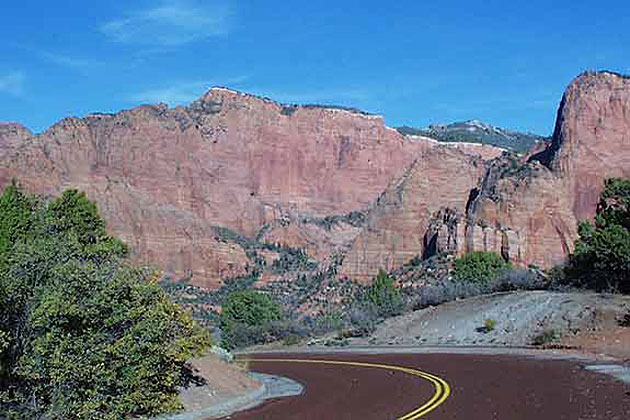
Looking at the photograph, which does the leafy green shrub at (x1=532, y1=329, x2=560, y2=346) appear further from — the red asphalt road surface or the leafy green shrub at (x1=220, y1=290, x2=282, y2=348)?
the leafy green shrub at (x1=220, y1=290, x2=282, y2=348)

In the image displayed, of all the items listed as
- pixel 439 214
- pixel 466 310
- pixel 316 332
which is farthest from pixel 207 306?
pixel 466 310

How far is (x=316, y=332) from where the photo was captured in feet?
166

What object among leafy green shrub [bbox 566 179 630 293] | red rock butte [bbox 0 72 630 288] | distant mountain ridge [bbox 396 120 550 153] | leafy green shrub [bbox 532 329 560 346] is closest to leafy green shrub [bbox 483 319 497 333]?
leafy green shrub [bbox 532 329 560 346]

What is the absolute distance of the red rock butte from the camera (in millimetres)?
80938

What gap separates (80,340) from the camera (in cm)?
1366

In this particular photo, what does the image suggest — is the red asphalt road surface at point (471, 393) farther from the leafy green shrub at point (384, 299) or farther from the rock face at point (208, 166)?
the rock face at point (208, 166)

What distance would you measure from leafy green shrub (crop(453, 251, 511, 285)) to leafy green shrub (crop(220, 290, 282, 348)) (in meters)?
14.5

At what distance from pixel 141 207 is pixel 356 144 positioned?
59.1 meters

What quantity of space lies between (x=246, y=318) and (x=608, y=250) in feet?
89.8

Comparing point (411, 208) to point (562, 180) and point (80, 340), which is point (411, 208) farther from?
point (80, 340)

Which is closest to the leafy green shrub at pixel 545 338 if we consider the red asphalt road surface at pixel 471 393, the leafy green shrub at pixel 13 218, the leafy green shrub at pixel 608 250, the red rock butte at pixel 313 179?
the red asphalt road surface at pixel 471 393

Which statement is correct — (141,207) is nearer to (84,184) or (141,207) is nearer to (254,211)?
(84,184)

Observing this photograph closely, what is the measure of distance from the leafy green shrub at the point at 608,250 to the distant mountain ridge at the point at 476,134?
11071 centimetres

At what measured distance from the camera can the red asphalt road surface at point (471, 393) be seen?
46.8ft
